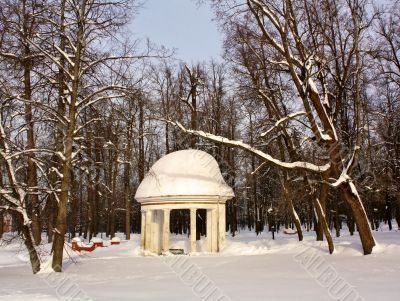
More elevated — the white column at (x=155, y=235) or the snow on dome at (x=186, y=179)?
the snow on dome at (x=186, y=179)

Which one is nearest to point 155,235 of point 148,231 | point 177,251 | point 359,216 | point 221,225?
point 148,231

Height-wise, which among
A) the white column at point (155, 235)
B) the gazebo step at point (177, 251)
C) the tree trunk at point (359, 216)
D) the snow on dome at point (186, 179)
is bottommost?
the gazebo step at point (177, 251)

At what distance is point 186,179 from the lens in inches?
831

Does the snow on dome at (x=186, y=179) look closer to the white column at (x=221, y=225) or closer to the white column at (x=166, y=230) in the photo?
the white column at (x=221, y=225)

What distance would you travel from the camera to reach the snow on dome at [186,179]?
2070cm

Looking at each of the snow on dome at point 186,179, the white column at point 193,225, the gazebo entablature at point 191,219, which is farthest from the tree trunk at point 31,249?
the white column at point 193,225

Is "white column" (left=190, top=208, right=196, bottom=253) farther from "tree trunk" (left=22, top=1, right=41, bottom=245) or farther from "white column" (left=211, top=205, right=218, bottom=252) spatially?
"tree trunk" (left=22, top=1, right=41, bottom=245)

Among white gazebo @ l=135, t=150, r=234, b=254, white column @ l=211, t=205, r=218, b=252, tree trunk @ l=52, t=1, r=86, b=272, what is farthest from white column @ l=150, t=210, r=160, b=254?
tree trunk @ l=52, t=1, r=86, b=272

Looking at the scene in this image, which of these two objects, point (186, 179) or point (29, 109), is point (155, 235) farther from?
point (29, 109)

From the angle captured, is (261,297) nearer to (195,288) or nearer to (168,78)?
(195,288)

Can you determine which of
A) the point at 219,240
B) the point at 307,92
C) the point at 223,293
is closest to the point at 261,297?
the point at 223,293

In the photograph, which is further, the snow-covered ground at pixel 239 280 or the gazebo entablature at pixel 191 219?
the gazebo entablature at pixel 191 219

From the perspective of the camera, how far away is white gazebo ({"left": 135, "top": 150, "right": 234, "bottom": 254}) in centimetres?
2067

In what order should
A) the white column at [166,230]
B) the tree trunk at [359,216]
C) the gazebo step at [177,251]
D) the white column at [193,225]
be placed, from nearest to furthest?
the tree trunk at [359,216] → the white column at [193,225] → the white column at [166,230] → the gazebo step at [177,251]
